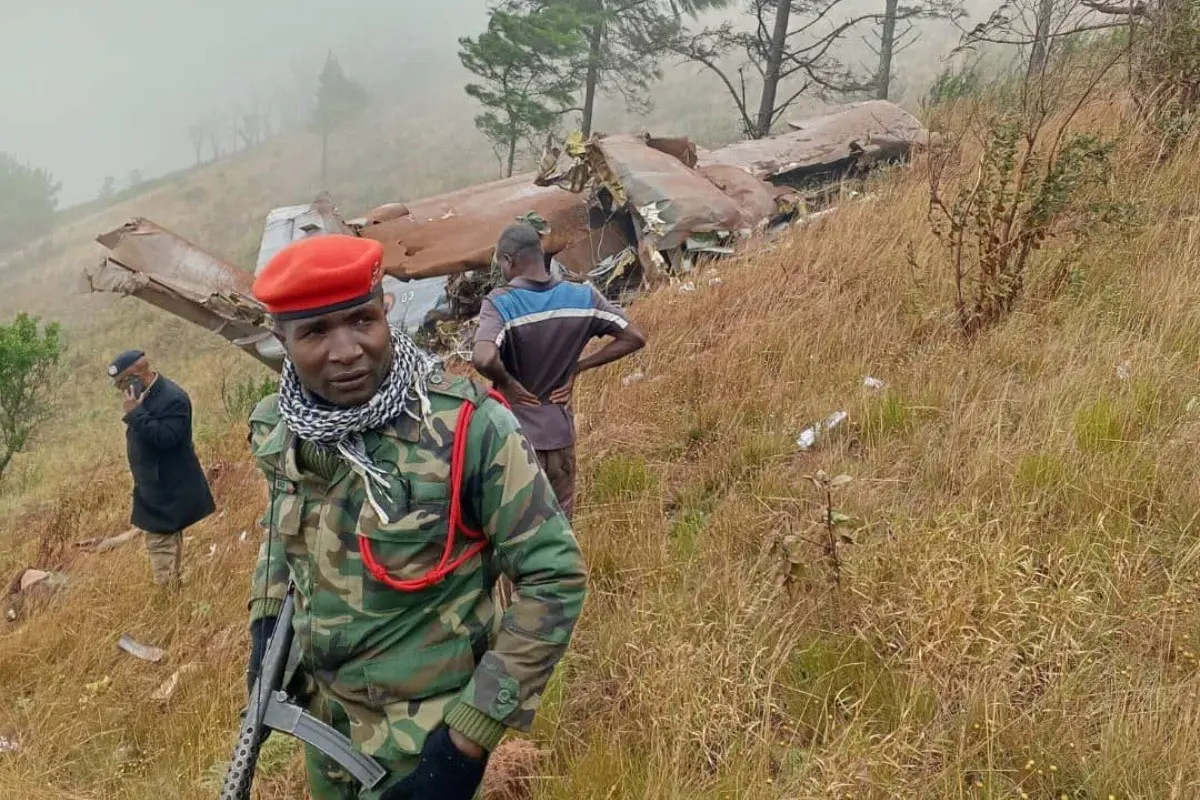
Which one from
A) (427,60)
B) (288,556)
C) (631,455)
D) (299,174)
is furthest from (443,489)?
(427,60)

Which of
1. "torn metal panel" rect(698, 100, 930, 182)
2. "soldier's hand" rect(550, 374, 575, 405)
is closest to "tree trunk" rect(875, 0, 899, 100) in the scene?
"torn metal panel" rect(698, 100, 930, 182)

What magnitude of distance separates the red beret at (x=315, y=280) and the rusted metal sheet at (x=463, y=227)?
5.75 meters

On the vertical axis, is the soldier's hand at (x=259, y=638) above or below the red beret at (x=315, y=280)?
below

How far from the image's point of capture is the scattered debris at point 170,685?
3068 millimetres

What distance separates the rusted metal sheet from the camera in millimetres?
6988

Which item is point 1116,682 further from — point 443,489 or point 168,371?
point 168,371

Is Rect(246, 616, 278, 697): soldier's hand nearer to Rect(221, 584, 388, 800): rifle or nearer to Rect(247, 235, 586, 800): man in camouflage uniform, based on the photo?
Rect(221, 584, 388, 800): rifle

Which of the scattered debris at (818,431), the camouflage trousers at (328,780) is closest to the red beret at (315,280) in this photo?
the camouflage trousers at (328,780)

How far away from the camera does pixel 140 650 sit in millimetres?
3584

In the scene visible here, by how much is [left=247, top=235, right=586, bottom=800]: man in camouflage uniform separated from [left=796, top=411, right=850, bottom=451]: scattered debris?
2.21 m

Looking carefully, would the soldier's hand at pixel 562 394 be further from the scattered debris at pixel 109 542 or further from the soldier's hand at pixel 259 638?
the scattered debris at pixel 109 542

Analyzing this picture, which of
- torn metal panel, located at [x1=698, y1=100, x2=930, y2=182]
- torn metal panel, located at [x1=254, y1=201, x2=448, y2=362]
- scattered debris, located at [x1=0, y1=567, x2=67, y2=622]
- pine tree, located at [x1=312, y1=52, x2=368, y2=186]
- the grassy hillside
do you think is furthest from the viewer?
pine tree, located at [x1=312, y1=52, x2=368, y2=186]

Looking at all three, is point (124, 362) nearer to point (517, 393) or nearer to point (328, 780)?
point (517, 393)

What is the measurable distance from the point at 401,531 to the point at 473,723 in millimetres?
363
